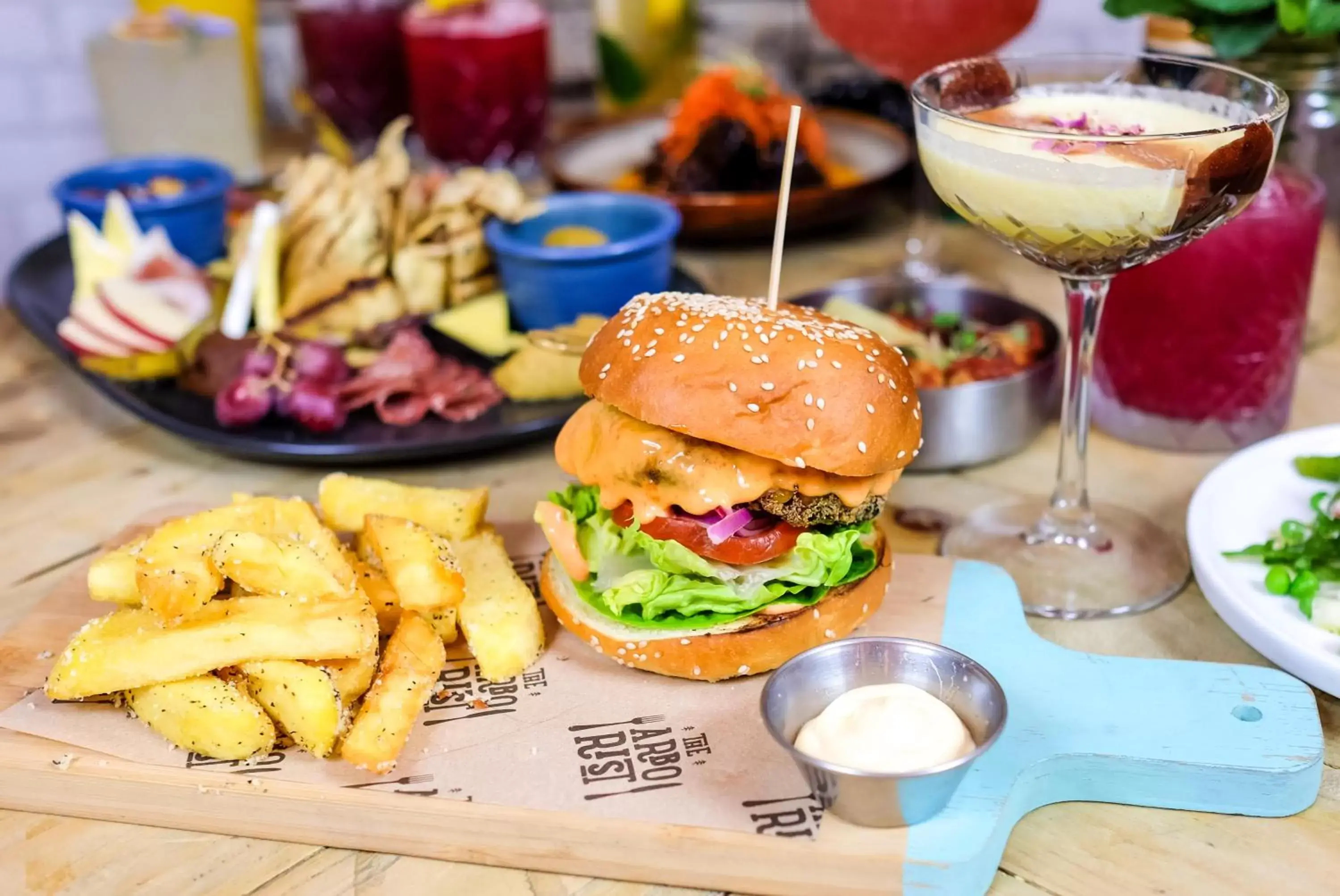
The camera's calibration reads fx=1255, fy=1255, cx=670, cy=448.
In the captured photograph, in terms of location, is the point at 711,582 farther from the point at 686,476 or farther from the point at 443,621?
the point at 443,621

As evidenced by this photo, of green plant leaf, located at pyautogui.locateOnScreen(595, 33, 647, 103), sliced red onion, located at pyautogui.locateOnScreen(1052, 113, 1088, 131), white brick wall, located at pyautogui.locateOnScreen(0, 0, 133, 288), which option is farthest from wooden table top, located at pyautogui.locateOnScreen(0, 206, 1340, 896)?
white brick wall, located at pyautogui.locateOnScreen(0, 0, 133, 288)

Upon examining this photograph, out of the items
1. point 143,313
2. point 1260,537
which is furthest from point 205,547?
point 1260,537

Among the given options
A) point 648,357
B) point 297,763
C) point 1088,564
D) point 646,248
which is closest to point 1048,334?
point 1088,564

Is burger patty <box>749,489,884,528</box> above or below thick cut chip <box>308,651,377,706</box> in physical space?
above

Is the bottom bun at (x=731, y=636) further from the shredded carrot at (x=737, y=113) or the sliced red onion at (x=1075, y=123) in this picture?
the shredded carrot at (x=737, y=113)

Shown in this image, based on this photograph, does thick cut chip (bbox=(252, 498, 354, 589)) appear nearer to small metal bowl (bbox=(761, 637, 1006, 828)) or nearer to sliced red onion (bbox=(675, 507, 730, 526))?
sliced red onion (bbox=(675, 507, 730, 526))

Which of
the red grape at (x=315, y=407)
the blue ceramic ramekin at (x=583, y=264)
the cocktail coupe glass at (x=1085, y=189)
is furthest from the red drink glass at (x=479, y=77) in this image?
the cocktail coupe glass at (x=1085, y=189)
